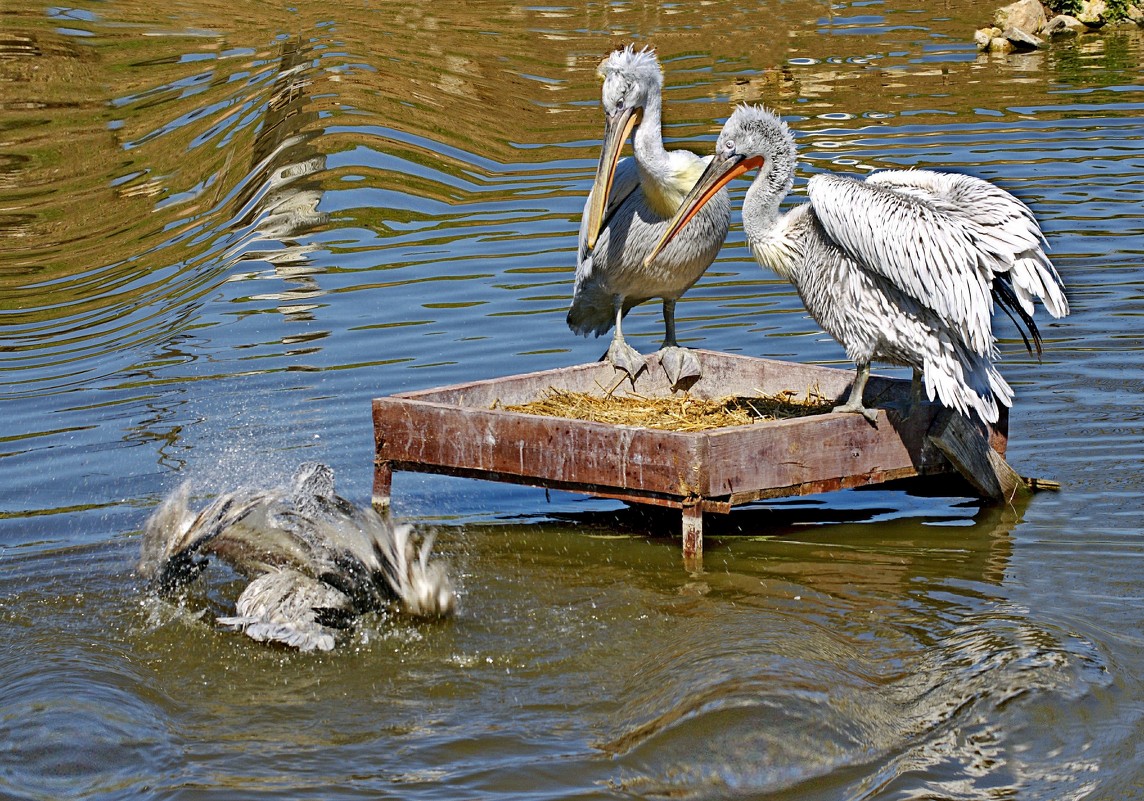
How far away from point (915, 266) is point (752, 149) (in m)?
1.08

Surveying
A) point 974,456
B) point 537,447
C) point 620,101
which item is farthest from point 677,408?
point 620,101

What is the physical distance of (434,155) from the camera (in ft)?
46.9

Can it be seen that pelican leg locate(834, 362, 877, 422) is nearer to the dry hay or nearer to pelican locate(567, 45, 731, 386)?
the dry hay

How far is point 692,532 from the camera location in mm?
5953

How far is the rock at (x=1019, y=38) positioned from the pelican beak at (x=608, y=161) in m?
14.3

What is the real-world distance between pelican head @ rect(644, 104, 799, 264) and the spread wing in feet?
1.51

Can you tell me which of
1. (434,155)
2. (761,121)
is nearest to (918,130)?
(434,155)

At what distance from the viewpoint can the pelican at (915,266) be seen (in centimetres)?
606

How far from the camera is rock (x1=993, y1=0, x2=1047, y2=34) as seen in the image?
67.7 feet

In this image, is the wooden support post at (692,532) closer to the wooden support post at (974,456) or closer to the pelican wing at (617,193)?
the wooden support post at (974,456)

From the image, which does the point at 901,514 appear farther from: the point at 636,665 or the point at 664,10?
the point at 664,10

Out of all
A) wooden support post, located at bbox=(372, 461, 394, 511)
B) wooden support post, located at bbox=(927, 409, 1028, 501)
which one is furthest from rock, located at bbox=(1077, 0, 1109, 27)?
wooden support post, located at bbox=(372, 461, 394, 511)

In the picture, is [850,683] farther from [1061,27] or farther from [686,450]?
[1061,27]

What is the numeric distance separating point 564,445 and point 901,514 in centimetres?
165
